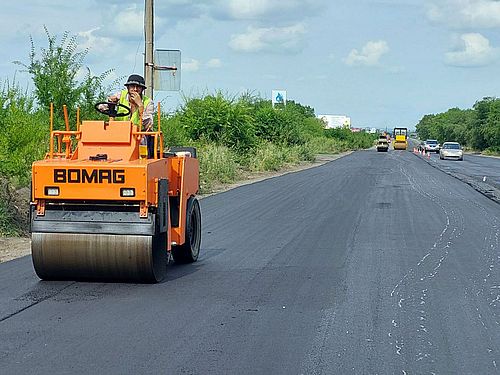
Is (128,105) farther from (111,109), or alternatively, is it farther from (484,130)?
(484,130)

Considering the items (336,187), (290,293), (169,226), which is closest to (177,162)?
Answer: (169,226)

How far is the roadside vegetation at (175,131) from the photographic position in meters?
Answer: 15.0

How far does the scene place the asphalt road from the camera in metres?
6.74

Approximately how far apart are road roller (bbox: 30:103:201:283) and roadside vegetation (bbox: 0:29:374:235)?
495cm

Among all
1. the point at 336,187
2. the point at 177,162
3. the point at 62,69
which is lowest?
the point at 336,187

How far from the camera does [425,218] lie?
18531mm

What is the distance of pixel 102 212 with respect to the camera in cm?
952

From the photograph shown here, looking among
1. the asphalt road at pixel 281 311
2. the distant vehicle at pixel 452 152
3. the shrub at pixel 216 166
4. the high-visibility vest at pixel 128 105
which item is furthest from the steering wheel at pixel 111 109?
the distant vehicle at pixel 452 152

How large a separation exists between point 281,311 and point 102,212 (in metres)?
2.40

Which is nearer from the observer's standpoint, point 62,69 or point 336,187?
point 62,69

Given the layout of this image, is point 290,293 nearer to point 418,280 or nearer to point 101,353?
point 418,280

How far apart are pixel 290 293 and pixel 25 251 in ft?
16.6

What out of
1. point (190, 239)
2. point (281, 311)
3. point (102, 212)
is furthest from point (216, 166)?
point (281, 311)

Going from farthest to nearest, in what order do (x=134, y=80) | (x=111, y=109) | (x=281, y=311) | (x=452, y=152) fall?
(x=452, y=152) → (x=134, y=80) → (x=111, y=109) → (x=281, y=311)
